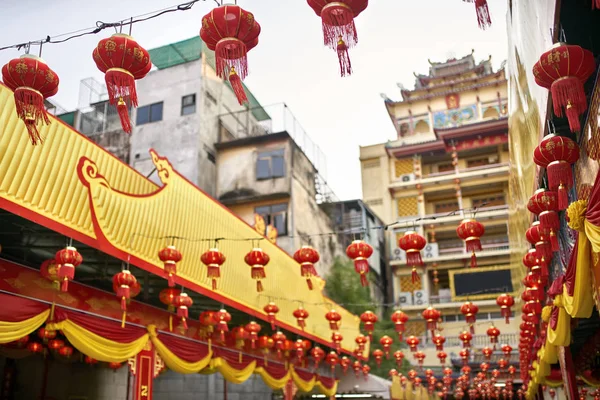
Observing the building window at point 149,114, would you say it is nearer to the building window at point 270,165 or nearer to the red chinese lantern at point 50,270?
the building window at point 270,165

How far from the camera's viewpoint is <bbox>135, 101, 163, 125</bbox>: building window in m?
22.1

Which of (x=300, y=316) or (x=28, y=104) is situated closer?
(x=28, y=104)

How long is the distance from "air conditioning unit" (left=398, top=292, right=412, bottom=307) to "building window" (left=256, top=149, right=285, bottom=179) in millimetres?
12989

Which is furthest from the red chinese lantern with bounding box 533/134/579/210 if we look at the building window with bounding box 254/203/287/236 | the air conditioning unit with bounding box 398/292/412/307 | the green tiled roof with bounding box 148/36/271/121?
the air conditioning unit with bounding box 398/292/412/307

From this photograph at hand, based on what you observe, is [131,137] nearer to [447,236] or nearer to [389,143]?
[389,143]

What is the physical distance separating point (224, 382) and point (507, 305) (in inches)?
318

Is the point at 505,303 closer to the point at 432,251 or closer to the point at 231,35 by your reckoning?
the point at 231,35

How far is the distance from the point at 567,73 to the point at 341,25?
6.05 feet

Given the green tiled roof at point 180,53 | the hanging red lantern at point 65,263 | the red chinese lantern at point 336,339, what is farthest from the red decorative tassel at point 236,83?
the green tiled roof at point 180,53

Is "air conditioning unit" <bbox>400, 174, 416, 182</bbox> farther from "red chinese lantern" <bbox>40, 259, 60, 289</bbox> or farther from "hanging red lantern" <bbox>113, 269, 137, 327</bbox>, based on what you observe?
"red chinese lantern" <bbox>40, 259, 60, 289</bbox>

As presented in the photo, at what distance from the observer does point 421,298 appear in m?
30.4

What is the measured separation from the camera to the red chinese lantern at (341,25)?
4129 mm

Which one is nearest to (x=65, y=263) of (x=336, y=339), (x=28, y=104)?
(x=28, y=104)

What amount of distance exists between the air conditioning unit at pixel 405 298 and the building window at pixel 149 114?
16.6m
